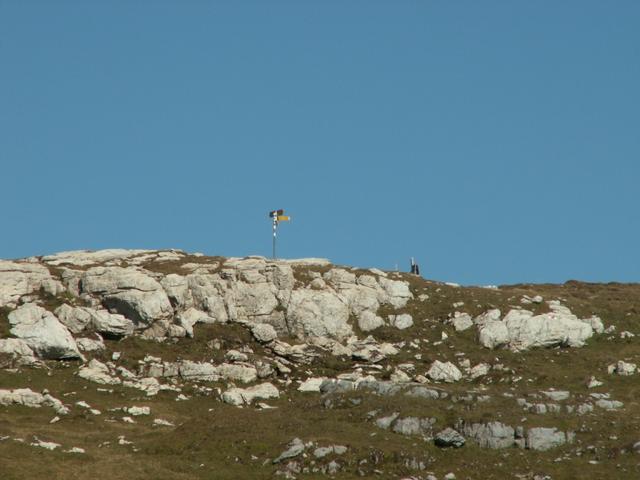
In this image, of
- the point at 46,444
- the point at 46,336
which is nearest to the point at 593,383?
the point at 46,444

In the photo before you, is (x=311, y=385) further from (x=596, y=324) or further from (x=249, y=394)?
(x=596, y=324)

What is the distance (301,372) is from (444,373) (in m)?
12.9

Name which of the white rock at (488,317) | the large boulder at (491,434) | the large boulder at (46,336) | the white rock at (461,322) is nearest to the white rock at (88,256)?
the large boulder at (46,336)

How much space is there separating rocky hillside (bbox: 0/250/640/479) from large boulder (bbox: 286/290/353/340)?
20 cm

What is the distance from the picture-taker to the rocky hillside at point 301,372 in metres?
69.2

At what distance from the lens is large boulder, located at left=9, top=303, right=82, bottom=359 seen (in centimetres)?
9019

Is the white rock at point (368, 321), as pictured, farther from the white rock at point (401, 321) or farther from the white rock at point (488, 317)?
the white rock at point (488, 317)

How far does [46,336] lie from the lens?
90.7 meters

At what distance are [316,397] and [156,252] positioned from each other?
38.5m

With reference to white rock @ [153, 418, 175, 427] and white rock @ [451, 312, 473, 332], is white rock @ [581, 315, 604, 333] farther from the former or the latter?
white rock @ [153, 418, 175, 427]

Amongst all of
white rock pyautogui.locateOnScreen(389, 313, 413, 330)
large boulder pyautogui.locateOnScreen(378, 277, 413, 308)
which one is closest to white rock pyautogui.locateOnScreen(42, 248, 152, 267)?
large boulder pyautogui.locateOnScreen(378, 277, 413, 308)

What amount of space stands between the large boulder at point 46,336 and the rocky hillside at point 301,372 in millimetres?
150

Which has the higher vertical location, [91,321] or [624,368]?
[91,321]

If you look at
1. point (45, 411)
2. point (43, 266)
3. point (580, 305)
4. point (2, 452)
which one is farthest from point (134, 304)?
point (580, 305)
